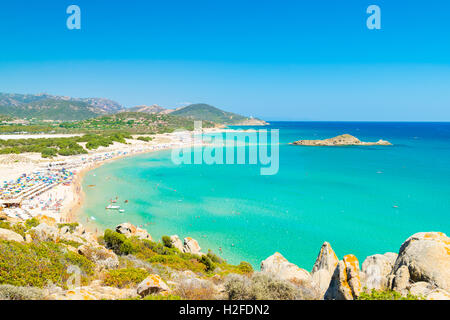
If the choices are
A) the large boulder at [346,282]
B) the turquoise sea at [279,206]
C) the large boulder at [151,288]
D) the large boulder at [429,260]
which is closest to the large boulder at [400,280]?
the large boulder at [429,260]

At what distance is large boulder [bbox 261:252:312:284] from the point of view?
9.03 m

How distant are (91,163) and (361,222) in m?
47.2

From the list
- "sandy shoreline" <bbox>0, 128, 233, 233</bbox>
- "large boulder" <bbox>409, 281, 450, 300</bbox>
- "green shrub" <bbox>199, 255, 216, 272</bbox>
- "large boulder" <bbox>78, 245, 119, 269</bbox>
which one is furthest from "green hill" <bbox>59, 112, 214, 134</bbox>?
"large boulder" <bbox>409, 281, 450, 300</bbox>

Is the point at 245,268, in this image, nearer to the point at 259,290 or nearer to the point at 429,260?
the point at 259,290

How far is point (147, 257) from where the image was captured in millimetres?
13641

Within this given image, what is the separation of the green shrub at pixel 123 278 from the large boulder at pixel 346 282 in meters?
5.81

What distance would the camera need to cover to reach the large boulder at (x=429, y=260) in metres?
6.32

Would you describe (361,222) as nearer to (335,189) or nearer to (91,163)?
(335,189)

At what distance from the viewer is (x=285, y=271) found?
9.67 meters

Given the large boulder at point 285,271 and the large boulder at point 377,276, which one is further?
the large boulder at point 285,271

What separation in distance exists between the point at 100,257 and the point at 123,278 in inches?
139

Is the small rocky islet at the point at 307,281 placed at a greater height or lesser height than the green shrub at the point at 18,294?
lesser

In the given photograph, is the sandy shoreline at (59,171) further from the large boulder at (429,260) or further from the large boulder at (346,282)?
the large boulder at (429,260)
